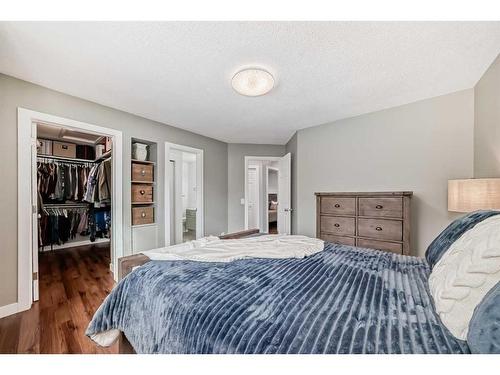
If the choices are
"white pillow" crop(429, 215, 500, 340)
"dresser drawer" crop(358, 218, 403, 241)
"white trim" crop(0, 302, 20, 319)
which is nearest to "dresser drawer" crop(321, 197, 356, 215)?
"dresser drawer" crop(358, 218, 403, 241)

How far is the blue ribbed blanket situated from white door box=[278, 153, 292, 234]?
256 cm

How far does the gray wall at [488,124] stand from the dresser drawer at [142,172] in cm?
382

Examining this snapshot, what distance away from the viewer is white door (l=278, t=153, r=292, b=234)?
3.93 metres

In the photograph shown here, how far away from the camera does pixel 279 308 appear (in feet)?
2.71

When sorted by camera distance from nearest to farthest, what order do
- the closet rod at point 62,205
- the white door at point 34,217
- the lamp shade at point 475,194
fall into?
the lamp shade at point 475,194 → the white door at point 34,217 → the closet rod at point 62,205

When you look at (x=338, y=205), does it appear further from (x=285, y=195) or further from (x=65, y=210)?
(x=65, y=210)

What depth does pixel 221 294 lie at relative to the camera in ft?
3.04

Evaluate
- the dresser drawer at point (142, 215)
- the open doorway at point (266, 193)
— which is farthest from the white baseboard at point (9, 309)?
the open doorway at point (266, 193)

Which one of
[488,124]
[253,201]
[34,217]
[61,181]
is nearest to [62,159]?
[61,181]

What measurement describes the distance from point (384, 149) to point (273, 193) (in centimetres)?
526

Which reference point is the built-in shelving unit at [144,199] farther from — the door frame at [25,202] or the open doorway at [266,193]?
the open doorway at [266,193]

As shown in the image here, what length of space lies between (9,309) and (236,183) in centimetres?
351

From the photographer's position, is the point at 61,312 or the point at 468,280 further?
the point at 61,312

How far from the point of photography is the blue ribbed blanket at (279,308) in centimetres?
67
